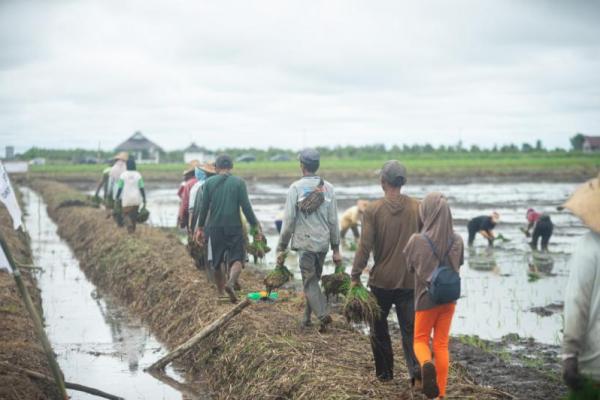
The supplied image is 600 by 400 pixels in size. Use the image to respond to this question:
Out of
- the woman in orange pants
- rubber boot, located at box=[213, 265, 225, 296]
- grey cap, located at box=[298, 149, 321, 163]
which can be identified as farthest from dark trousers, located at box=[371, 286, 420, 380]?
rubber boot, located at box=[213, 265, 225, 296]

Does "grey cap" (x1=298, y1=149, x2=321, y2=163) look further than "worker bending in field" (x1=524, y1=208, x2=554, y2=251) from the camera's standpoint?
No

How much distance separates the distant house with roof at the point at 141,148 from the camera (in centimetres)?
8275

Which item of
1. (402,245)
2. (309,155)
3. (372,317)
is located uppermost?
(309,155)

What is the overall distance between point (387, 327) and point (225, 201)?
3.33m

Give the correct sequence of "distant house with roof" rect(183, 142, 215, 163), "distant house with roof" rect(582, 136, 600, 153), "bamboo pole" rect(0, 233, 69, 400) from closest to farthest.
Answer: "bamboo pole" rect(0, 233, 69, 400) → "distant house with roof" rect(183, 142, 215, 163) → "distant house with roof" rect(582, 136, 600, 153)

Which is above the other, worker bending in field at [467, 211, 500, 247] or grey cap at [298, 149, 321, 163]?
grey cap at [298, 149, 321, 163]

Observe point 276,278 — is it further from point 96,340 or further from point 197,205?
point 96,340

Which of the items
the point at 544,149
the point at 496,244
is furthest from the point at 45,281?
the point at 544,149

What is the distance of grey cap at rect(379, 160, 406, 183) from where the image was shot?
227 inches

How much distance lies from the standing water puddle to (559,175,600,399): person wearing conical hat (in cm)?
424

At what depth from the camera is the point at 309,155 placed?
7.30m

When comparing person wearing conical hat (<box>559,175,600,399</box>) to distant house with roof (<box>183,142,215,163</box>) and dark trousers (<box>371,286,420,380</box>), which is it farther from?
distant house with roof (<box>183,142,215,163</box>)

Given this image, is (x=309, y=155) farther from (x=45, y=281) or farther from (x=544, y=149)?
(x=544, y=149)

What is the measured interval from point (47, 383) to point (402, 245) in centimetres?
319
